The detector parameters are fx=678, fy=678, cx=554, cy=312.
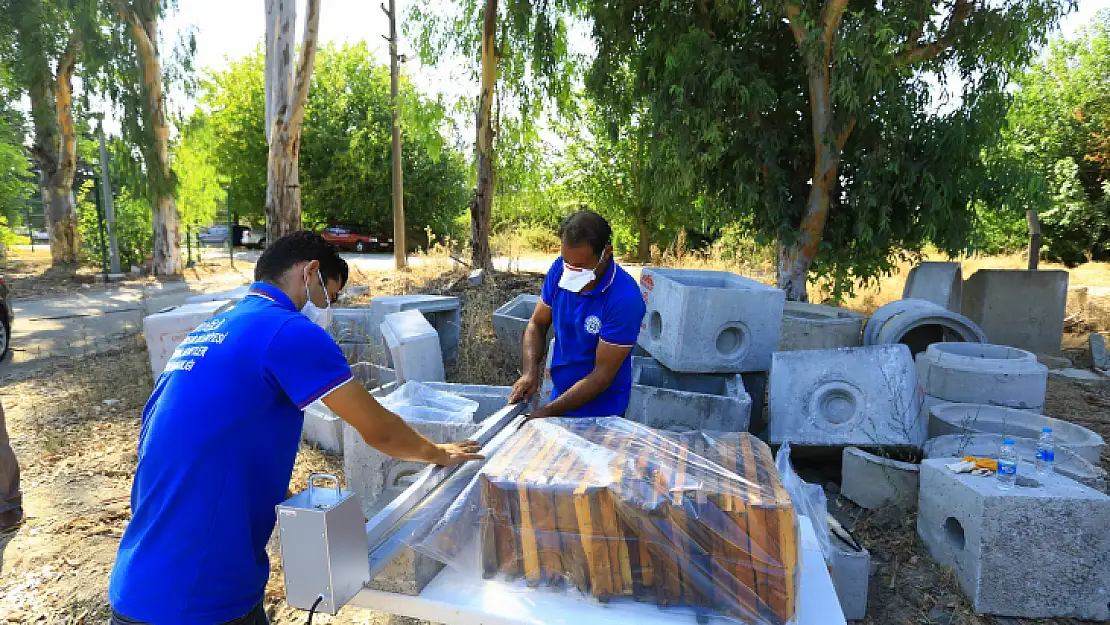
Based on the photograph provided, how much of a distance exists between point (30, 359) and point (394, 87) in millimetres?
11250

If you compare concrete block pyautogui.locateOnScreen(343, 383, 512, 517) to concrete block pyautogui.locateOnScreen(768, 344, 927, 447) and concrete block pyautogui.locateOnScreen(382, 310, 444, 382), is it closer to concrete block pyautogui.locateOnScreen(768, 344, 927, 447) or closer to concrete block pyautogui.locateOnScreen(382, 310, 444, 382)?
concrete block pyautogui.locateOnScreen(382, 310, 444, 382)

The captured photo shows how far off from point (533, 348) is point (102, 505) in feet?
10.8

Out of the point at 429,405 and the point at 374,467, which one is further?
the point at 374,467

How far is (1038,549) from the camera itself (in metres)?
3.52

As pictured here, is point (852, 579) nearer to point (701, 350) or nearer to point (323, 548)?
point (701, 350)

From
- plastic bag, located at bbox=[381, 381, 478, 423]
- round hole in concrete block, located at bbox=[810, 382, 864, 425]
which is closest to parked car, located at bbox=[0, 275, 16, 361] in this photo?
plastic bag, located at bbox=[381, 381, 478, 423]

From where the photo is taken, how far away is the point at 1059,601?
11.7ft

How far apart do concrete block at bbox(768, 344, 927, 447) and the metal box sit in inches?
156

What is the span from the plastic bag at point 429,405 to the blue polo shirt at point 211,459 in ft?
6.43

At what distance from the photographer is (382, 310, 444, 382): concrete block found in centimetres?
507

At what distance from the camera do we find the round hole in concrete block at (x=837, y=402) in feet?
16.3

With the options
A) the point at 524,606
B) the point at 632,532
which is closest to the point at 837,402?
the point at 632,532

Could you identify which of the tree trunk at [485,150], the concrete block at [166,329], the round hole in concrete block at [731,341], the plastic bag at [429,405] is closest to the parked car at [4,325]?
the concrete block at [166,329]

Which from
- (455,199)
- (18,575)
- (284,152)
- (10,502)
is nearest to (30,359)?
(284,152)
